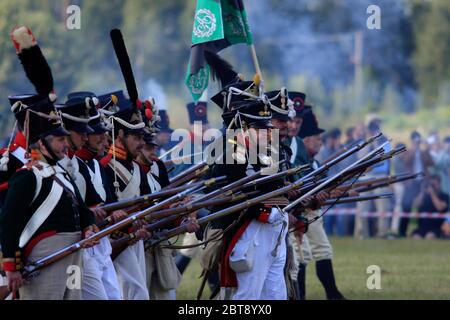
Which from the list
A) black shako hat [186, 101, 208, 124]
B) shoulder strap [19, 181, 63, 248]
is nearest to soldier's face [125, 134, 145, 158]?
shoulder strap [19, 181, 63, 248]

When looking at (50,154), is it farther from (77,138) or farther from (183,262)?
(183,262)

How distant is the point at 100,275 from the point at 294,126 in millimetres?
4392

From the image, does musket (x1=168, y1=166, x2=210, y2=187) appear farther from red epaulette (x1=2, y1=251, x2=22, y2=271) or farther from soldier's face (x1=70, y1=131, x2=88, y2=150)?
red epaulette (x1=2, y1=251, x2=22, y2=271)

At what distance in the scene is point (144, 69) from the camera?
42.9 m

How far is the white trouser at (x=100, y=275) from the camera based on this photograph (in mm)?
8774

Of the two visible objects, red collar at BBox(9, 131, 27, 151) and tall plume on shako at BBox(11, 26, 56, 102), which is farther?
red collar at BBox(9, 131, 27, 151)

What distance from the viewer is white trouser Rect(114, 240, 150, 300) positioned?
9.95 meters

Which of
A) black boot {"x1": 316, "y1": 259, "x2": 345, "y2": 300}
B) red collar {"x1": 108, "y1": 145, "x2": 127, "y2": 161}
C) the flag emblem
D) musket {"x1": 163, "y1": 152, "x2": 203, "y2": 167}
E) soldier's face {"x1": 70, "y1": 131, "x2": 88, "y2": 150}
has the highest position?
the flag emblem

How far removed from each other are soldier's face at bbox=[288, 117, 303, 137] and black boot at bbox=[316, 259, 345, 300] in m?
1.56

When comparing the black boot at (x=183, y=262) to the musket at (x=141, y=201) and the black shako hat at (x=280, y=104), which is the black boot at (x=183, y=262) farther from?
the musket at (x=141, y=201)

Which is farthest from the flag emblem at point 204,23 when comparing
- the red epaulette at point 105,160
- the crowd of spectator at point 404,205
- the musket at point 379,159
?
the crowd of spectator at point 404,205

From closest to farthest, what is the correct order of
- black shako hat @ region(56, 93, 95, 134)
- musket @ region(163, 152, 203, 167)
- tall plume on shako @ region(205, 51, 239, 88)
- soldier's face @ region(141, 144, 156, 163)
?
1. black shako hat @ region(56, 93, 95, 134)
2. soldier's face @ region(141, 144, 156, 163)
3. tall plume on shako @ region(205, 51, 239, 88)
4. musket @ region(163, 152, 203, 167)
